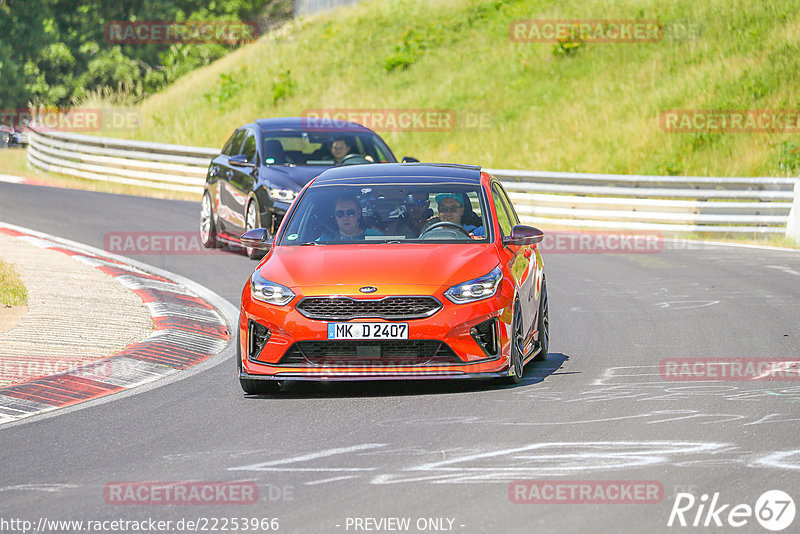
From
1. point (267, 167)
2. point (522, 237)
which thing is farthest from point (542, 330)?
point (267, 167)

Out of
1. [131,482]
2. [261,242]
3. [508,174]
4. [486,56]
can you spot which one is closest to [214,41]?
[486,56]

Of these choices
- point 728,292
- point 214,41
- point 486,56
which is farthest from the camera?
point 214,41

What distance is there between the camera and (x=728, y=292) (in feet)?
50.7

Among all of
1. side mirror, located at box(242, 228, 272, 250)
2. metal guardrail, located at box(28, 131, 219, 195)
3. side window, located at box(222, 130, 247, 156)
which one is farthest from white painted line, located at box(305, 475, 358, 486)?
metal guardrail, located at box(28, 131, 219, 195)

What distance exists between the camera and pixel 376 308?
910 cm

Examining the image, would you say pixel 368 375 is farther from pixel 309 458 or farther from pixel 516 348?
pixel 309 458

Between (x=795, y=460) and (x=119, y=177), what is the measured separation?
24.9m

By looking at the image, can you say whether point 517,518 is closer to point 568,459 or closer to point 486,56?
point 568,459

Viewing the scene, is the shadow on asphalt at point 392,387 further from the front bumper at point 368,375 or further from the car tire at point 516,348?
the front bumper at point 368,375

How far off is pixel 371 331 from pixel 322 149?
31.9ft

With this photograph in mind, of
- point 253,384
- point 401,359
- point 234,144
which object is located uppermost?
point 234,144

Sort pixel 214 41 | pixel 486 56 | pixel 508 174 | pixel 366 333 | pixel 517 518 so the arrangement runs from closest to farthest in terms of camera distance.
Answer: pixel 517 518 → pixel 366 333 → pixel 508 174 → pixel 486 56 → pixel 214 41

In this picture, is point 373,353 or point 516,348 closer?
point 373,353

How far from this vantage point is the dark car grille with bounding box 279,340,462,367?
9078mm
